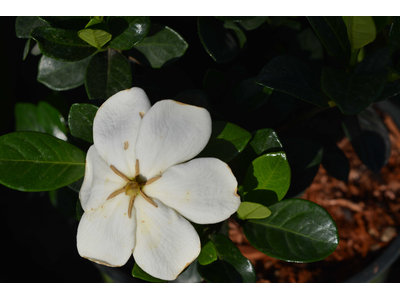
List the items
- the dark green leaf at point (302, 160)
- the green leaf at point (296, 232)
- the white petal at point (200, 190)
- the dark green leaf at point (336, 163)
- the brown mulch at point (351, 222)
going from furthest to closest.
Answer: the brown mulch at point (351, 222)
the dark green leaf at point (336, 163)
the dark green leaf at point (302, 160)
the green leaf at point (296, 232)
the white petal at point (200, 190)

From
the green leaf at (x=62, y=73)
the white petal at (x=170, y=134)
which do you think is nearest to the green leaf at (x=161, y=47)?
the green leaf at (x=62, y=73)

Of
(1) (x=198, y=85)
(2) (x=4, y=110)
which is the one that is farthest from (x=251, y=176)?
(2) (x=4, y=110)

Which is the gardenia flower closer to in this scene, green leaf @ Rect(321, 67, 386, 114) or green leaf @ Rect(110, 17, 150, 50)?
green leaf @ Rect(110, 17, 150, 50)

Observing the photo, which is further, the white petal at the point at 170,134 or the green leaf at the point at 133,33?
the green leaf at the point at 133,33

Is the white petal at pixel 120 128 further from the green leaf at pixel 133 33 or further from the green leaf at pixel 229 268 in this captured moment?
the green leaf at pixel 229 268

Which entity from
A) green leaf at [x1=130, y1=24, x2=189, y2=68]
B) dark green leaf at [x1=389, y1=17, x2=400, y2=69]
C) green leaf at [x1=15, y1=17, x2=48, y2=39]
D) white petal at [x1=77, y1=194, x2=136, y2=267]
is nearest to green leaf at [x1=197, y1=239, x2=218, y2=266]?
white petal at [x1=77, y1=194, x2=136, y2=267]

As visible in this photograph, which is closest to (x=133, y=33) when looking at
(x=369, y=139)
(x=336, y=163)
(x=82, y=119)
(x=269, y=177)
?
(x=82, y=119)

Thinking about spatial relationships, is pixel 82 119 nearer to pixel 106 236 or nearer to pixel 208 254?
pixel 106 236
